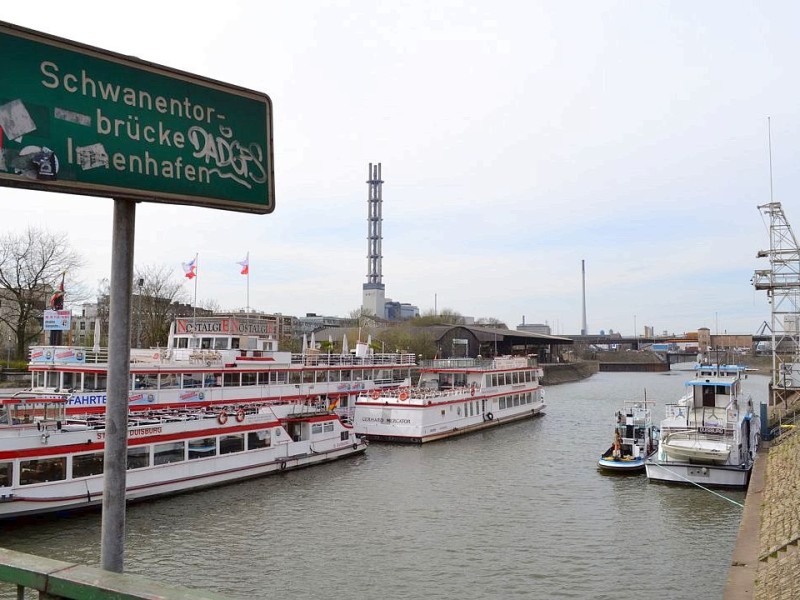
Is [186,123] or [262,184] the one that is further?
[262,184]

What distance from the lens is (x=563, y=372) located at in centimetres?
11844

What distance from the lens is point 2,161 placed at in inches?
154

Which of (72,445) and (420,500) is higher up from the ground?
(72,445)

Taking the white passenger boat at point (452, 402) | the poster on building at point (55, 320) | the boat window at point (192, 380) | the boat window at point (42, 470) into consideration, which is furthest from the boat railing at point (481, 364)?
the boat window at point (42, 470)

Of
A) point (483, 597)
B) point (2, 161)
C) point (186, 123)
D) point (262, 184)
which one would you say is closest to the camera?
point (2, 161)

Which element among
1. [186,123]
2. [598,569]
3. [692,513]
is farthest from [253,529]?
[186,123]

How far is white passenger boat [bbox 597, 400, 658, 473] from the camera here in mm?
29875

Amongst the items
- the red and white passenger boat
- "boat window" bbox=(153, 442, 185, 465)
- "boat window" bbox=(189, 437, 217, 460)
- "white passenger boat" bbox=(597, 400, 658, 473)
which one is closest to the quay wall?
the red and white passenger boat

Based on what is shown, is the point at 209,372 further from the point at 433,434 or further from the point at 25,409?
the point at 433,434

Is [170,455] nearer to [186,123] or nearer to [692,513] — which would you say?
[692,513]

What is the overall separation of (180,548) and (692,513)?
17260 mm

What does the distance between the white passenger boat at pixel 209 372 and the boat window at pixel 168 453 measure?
6364mm

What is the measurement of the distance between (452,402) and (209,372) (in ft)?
52.0

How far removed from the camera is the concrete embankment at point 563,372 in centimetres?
11034
